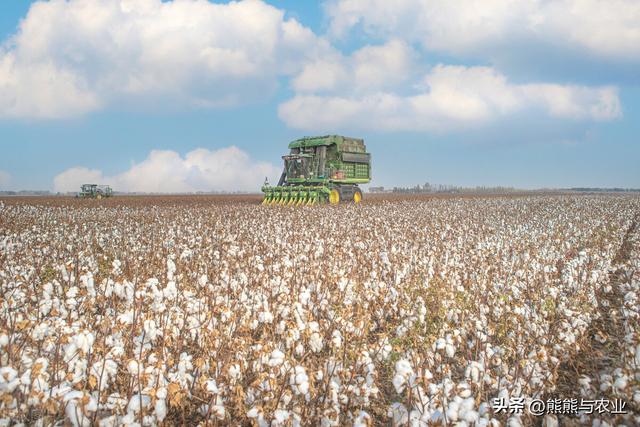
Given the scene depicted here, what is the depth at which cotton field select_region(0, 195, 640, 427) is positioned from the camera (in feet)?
11.5

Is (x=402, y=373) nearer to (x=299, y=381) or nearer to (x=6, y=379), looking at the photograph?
(x=299, y=381)

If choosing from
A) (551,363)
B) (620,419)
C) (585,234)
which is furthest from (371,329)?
(585,234)

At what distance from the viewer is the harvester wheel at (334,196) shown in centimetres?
3222

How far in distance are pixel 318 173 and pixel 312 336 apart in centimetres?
2971

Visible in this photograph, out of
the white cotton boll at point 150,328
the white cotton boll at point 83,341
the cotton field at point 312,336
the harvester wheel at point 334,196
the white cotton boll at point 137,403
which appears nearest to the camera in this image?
the white cotton boll at point 137,403

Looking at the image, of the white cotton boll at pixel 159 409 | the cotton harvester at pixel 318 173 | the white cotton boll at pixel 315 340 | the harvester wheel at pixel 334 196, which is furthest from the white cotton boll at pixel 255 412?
the harvester wheel at pixel 334 196

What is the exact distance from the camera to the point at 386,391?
534 centimetres

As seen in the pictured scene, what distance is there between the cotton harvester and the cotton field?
18658mm

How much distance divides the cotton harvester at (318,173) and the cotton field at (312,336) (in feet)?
61.2

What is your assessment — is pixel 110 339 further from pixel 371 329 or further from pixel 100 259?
pixel 100 259

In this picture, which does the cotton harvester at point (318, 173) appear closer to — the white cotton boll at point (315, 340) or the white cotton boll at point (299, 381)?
the white cotton boll at point (315, 340)

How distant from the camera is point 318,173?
33.8 metres

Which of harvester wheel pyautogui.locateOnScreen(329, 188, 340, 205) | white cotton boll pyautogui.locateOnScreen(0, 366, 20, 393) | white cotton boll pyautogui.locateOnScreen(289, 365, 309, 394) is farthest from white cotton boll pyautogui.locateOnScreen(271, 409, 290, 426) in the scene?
harvester wheel pyautogui.locateOnScreen(329, 188, 340, 205)

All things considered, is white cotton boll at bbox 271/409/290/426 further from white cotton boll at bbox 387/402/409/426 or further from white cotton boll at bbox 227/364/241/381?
white cotton boll at bbox 387/402/409/426
